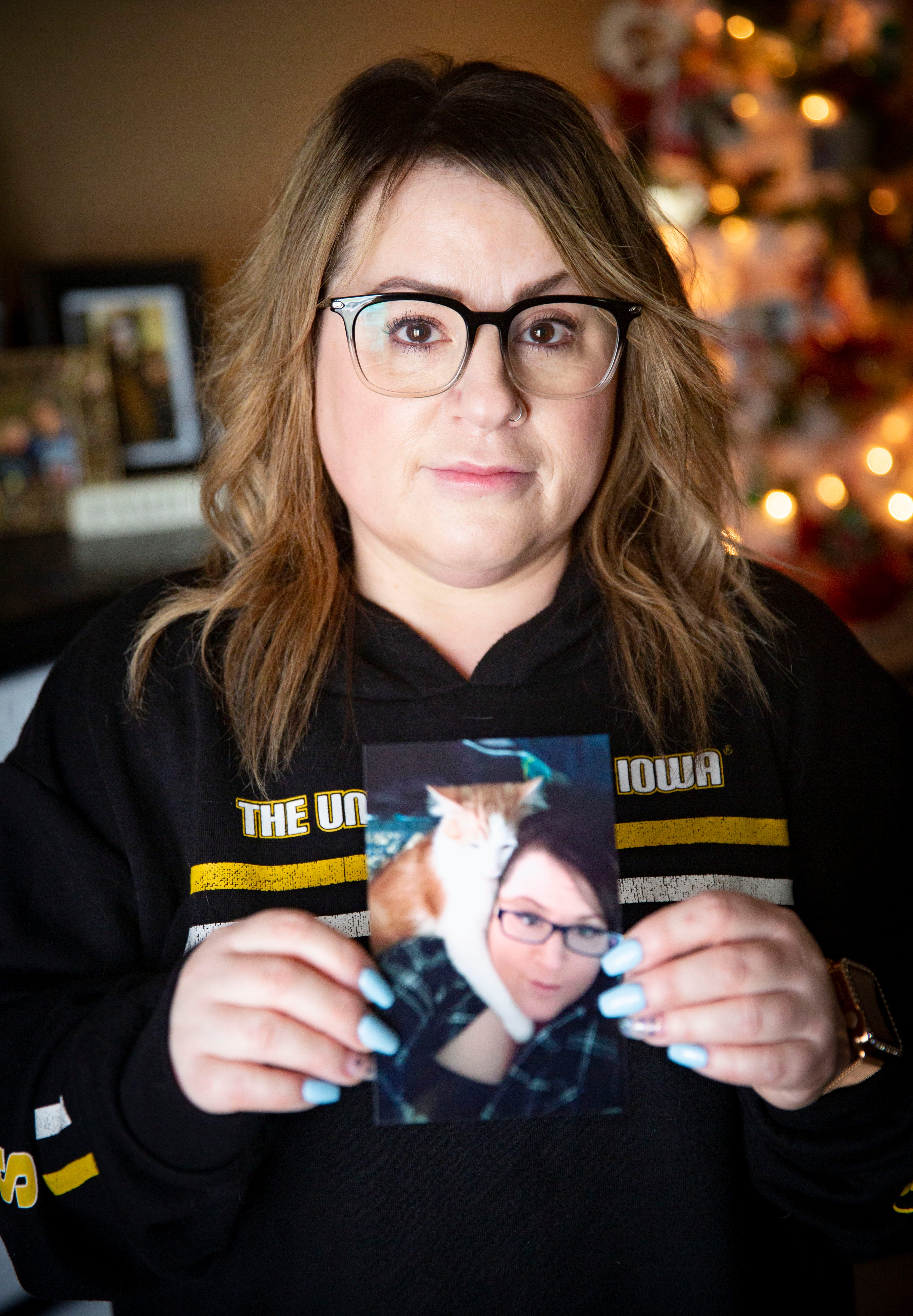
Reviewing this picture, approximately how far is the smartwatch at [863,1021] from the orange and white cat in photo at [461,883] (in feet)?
0.94

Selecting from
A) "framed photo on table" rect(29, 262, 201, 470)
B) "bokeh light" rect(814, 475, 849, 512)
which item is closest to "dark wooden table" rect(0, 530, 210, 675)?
"framed photo on table" rect(29, 262, 201, 470)

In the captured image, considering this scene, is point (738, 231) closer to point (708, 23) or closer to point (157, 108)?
point (708, 23)

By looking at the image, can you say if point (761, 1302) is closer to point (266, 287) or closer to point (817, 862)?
point (817, 862)

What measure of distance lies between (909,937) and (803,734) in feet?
0.76

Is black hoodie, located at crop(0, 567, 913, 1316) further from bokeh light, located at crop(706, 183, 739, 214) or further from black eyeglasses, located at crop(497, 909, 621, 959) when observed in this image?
bokeh light, located at crop(706, 183, 739, 214)

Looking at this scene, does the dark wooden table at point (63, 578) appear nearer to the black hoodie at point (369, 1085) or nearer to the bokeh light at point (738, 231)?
the black hoodie at point (369, 1085)

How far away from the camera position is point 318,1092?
2.51 feet

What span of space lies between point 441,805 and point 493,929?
10 cm

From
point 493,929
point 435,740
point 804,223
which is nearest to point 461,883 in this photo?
point 493,929

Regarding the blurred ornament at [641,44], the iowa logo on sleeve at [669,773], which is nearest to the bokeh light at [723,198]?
the blurred ornament at [641,44]

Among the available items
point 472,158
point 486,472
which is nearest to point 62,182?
point 472,158

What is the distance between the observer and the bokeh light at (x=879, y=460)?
3.32 meters

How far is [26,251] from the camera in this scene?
7.52 feet

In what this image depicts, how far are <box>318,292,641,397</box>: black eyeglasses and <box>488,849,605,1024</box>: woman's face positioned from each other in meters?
0.44
